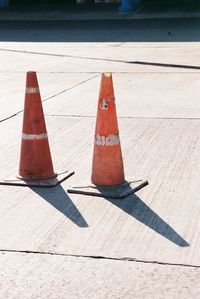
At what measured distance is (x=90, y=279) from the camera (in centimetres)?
380

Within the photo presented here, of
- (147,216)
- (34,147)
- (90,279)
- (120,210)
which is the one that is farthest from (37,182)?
(90,279)

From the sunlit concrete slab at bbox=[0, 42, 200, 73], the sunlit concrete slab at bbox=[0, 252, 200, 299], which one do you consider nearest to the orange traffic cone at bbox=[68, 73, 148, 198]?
the sunlit concrete slab at bbox=[0, 252, 200, 299]

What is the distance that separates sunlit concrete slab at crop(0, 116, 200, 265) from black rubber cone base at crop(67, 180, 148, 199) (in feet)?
0.19

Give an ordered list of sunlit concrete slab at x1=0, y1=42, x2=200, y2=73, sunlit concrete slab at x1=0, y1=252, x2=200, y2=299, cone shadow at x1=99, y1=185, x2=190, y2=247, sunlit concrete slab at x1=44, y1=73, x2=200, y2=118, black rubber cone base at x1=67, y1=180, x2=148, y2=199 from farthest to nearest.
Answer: sunlit concrete slab at x1=0, y1=42, x2=200, y2=73, sunlit concrete slab at x1=44, y1=73, x2=200, y2=118, black rubber cone base at x1=67, y1=180, x2=148, y2=199, cone shadow at x1=99, y1=185, x2=190, y2=247, sunlit concrete slab at x1=0, y1=252, x2=200, y2=299

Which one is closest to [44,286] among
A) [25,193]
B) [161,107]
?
[25,193]

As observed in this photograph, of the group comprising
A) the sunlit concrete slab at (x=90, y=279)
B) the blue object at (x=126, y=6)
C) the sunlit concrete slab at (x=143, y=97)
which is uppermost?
the sunlit concrete slab at (x=90, y=279)

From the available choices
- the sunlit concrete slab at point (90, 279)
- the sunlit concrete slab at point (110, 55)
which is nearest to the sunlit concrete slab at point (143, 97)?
the sunlit concrete slab at point (110, 55)

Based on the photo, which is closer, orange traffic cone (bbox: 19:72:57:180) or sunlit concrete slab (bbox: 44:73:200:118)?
orange traffic cone (bbox: 19:72:57:180)

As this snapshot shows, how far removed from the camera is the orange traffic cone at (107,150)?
5.34 meters

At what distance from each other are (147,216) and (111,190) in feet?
2.02

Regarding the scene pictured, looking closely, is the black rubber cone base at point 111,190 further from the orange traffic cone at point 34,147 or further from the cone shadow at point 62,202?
the orange traffic cone at point 34,147

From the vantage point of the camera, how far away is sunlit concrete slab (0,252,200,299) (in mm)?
3635

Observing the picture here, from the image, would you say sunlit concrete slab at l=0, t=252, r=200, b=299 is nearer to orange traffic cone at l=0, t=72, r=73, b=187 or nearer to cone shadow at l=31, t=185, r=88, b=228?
cone shadow at l=31, t=185, r=88, b=228

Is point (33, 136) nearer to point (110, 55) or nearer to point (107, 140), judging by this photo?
point (107, 140)
